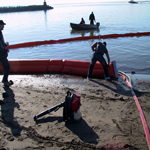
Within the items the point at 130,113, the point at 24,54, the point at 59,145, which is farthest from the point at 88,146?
the point at 24,54

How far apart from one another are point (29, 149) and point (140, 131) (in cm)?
214

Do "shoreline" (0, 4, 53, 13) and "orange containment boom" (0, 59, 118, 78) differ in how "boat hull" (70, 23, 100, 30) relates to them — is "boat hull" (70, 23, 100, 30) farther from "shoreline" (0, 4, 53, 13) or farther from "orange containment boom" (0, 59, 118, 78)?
"shoreline" (0, 4, 53, 13)

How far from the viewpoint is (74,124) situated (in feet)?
11.7

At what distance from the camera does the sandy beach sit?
3.04 m

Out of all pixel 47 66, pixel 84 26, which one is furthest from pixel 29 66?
pixel 84 26

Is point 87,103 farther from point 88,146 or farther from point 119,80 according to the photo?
point 119,80

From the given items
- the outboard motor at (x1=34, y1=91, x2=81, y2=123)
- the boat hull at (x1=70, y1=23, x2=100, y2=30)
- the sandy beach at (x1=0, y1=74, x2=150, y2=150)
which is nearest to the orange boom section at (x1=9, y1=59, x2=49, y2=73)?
the sandy beach at (x1=0, y1=74, x2=150, y2=150)

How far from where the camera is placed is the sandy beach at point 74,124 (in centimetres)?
304

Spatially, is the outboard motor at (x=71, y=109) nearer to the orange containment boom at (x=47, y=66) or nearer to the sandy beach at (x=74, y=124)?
the sandy beach at (x=74, y=124)

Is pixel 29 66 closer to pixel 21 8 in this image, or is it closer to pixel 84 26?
pixel 84 26

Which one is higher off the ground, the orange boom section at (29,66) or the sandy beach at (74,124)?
the orange boom section at (29,66)

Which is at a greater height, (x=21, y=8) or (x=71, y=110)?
(x=21, y=8)

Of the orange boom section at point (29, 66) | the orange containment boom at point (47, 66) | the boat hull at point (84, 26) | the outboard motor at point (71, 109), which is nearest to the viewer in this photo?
the outboard motor at point (71, 109)

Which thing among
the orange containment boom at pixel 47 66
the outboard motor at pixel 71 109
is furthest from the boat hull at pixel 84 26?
the outboard motor at pixel 71 109
